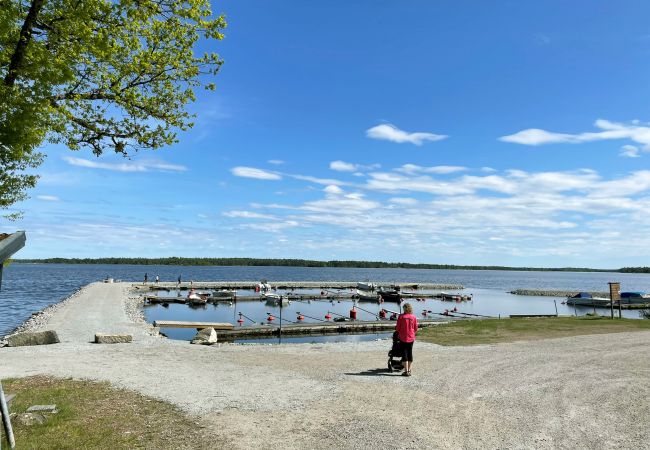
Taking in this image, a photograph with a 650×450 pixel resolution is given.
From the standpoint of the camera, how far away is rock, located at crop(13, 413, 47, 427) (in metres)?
8.80

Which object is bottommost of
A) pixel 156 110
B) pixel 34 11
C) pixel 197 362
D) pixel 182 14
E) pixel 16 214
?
pixel 197 362

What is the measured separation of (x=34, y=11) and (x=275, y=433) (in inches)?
356

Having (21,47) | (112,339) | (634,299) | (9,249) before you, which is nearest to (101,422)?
(9,249)

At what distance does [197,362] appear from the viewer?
16.4 m

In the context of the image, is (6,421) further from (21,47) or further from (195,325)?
(195,325)

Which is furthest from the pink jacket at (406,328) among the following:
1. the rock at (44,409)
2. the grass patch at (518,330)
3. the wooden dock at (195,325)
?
the wooden dock at (195,325)

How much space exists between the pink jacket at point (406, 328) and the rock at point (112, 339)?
12598 mm

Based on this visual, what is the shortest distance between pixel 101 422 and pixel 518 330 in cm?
2318

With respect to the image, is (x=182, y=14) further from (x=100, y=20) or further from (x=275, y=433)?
(x=275, y=433)

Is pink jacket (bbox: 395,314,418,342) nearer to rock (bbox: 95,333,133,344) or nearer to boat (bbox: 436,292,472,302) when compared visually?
rock (bbox: 95,333,133,344)

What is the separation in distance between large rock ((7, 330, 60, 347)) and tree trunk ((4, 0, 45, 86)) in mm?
14311

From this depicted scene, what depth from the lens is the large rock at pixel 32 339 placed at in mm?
19078

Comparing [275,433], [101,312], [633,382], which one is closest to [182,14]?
[275,433]

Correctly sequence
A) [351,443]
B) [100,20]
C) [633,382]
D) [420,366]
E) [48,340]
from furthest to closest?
[48,340]
[420,366]
[633,382]
[100,20]
[351,443]
